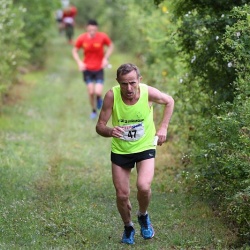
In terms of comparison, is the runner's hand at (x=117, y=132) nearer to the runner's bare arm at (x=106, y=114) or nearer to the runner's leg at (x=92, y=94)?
the runner's bare arm at (x=106, y=114)

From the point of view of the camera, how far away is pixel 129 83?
6930 millimetres

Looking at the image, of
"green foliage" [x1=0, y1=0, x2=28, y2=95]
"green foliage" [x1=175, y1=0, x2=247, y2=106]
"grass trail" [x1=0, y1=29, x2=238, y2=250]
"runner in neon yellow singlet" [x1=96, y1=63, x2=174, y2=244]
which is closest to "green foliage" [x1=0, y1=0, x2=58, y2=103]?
"green foliage" [x1=0, y1=0, x2=28, y2=95]

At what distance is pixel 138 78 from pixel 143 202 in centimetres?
132

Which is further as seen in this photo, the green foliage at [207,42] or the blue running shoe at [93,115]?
the blue running shoe at [93,115]

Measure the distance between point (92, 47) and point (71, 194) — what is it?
24.7 ft

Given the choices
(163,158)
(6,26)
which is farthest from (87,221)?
(6,26)

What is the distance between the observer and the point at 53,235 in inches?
291

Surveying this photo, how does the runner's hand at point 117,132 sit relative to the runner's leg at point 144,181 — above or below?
above

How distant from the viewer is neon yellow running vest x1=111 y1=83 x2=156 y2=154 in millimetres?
7121

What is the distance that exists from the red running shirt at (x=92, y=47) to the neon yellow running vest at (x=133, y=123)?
9189 mm

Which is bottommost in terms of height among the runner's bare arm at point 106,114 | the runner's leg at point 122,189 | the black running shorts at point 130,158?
the runner's leg at point 122,189

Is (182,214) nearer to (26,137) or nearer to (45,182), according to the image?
(45,182)

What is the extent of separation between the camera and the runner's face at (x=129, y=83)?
692 cm

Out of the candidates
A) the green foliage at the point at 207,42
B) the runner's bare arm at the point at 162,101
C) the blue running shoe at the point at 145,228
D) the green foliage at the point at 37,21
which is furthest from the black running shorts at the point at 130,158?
the green foliage at the point at 37,21
